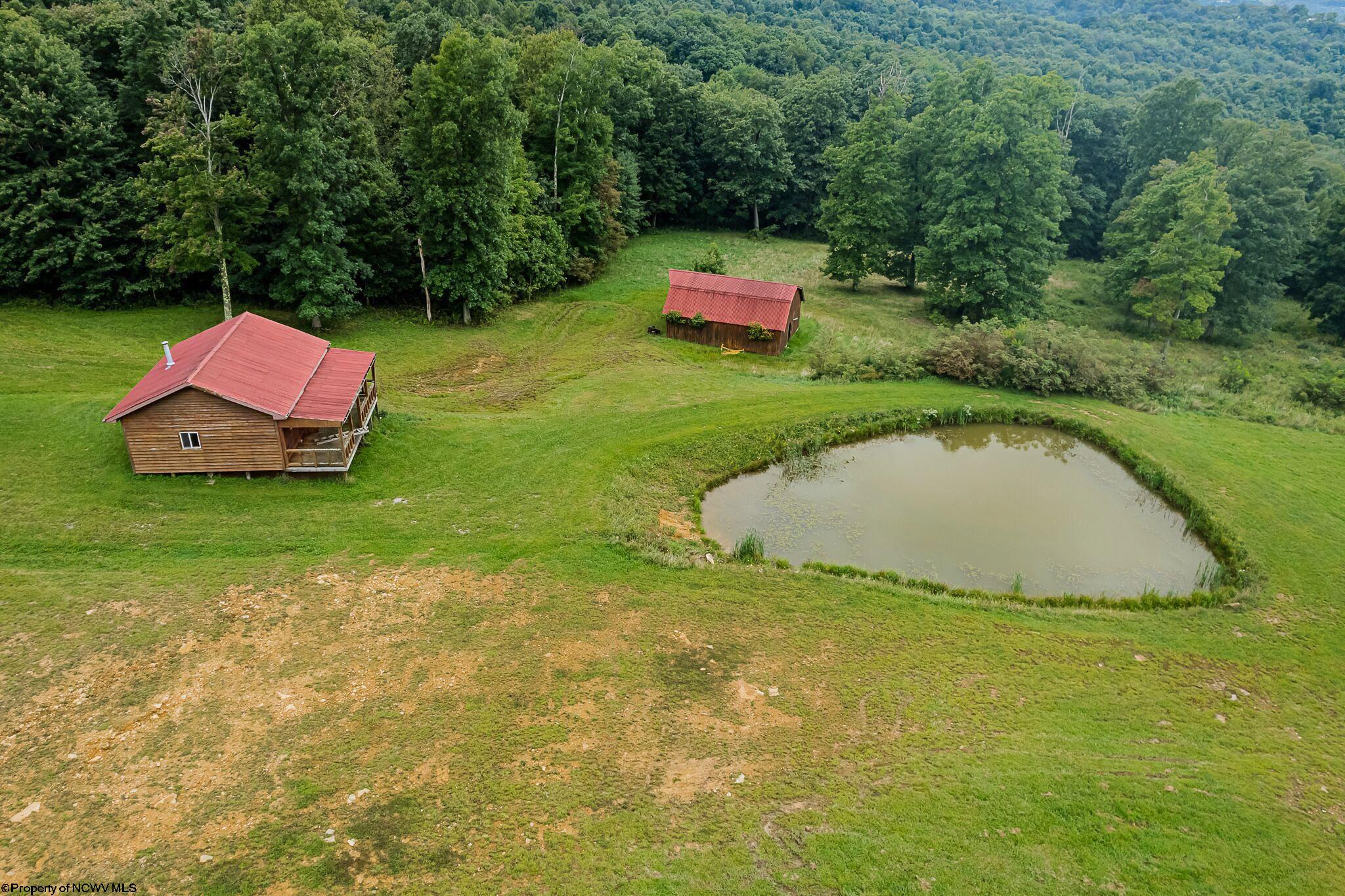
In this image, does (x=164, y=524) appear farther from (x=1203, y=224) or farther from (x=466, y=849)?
(x=1203, y=224)

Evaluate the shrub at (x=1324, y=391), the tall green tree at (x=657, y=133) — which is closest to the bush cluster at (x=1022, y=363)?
the shrub at (x=1324, y=391)

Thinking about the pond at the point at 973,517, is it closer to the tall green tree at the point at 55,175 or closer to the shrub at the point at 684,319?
the shrub at the point at 684,319

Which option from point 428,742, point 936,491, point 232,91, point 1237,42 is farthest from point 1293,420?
point 1237,42

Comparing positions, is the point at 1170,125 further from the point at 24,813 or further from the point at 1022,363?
the point at 24,813

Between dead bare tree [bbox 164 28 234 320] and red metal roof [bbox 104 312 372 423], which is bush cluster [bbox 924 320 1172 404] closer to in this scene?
red metal roof [bbox 104 312 372 423]

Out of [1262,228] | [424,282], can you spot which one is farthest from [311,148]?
[1262,228]

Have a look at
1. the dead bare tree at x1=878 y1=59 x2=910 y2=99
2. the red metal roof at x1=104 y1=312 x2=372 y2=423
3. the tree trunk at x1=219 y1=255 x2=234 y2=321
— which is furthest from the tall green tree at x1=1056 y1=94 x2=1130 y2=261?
the tree trunk at x1=219 y1=255 x2=234 y2=321
